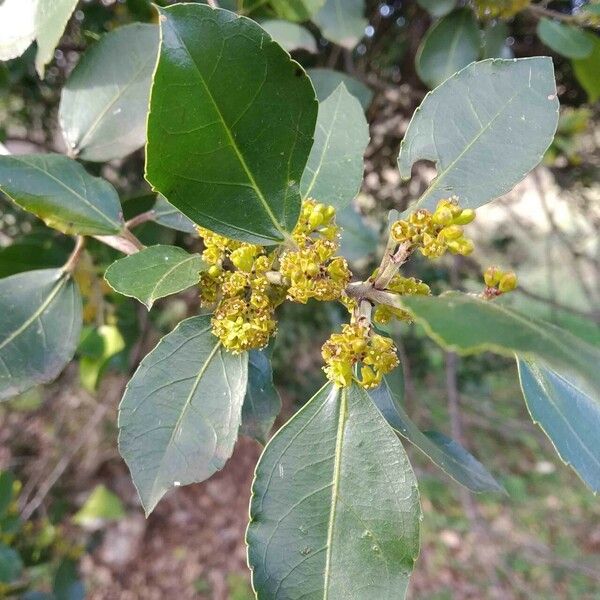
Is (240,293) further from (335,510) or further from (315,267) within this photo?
(335,510)

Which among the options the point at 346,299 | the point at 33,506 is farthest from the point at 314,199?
the point at 33,506

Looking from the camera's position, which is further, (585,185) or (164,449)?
(585,185)

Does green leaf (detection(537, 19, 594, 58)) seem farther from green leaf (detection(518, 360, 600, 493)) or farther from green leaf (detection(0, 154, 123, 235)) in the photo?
green leaf (detection(0, 154, 123, 235))

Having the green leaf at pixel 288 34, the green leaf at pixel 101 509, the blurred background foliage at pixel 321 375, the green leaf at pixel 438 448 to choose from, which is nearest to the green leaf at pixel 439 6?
the blurred background foliage at pixel 321 375

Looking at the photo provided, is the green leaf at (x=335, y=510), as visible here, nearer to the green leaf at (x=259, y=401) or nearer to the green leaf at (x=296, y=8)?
the green leaf at (x=259, y=401)

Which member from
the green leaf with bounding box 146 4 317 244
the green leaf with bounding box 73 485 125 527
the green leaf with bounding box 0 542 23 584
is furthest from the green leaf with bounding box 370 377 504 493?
the green leaf with bounding box 73 485 125 527

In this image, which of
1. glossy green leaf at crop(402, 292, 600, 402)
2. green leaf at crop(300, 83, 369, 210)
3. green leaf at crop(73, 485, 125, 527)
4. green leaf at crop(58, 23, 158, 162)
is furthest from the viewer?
green leaf at crop(73, 485, 125, 527)

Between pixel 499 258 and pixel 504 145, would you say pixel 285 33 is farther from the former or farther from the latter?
pixel 499 258
